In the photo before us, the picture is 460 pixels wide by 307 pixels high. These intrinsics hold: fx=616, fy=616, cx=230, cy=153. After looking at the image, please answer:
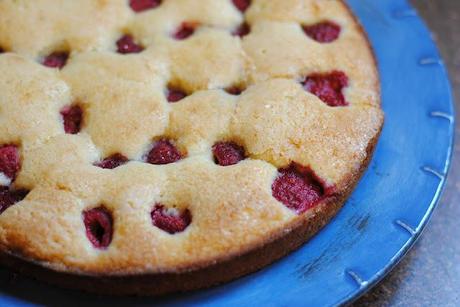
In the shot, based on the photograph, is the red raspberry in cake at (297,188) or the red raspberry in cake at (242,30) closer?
the red raspberry in cake at (297,188)

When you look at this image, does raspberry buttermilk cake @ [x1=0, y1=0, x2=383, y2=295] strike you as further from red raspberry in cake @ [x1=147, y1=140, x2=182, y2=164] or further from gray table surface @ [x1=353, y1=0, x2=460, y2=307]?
gray table surface @ [x1=353, y1=0, x2=460, y2=307]

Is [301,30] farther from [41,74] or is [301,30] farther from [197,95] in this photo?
[41,74]

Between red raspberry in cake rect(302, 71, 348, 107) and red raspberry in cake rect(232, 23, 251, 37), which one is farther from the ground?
red raspberry in cake rect(232, 23, 251, 37)

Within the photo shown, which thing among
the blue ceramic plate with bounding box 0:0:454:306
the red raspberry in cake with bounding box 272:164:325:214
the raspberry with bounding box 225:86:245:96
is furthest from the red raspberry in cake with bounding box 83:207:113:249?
the raspberry with bounding box 225:86:245:96

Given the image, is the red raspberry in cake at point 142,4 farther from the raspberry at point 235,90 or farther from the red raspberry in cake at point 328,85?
the red raspberry in cake at point 328,85

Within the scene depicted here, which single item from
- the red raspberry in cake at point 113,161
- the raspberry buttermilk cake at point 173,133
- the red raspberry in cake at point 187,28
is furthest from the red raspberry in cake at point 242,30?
the red raspberry in cake at point 113,161
